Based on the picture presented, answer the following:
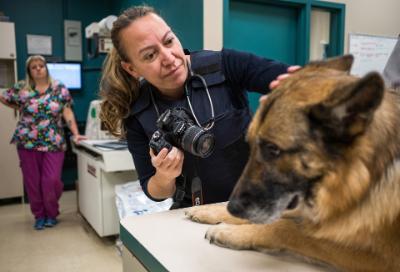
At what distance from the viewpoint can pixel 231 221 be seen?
1151mm

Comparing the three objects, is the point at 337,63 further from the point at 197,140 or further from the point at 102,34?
the point at 102,34

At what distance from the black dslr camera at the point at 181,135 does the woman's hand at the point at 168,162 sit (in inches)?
0.7

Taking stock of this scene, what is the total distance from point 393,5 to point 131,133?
12.9 ft

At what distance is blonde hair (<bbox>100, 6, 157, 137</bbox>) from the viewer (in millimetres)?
1430

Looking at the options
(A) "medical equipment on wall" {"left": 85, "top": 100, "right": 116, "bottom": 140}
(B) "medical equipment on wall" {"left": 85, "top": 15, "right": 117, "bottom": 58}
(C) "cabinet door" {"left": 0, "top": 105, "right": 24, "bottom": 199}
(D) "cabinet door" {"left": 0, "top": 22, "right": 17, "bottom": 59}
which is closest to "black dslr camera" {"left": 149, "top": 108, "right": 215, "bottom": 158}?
(A) "medical equipment on wall" {"left": 85, "top": 100, "right": 116, "bottom": 140}

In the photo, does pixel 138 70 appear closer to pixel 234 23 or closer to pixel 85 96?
pixel 234 23

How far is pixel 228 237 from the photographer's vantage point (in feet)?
3.29

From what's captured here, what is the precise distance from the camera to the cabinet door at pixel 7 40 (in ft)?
14.4

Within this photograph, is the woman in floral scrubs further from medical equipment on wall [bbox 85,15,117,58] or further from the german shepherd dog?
the german shepherd dog

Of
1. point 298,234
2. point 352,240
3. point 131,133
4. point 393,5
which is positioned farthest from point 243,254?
point 393,5

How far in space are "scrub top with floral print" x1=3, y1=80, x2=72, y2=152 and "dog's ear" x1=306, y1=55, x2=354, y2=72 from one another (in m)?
3.16

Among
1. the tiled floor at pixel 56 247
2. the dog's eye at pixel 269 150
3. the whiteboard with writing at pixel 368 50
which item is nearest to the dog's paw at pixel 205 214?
the dog's eye at pixel 269 150

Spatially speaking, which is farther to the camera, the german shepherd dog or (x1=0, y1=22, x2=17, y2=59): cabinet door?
(x1=0, y1=22, x2=17, y2=59): cabinet door

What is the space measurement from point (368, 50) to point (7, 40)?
4.14 metres
